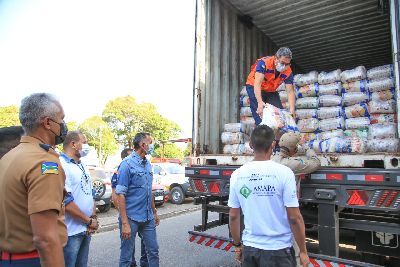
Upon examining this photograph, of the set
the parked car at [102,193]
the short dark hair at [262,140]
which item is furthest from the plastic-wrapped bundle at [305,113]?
the parked car at [102,193]

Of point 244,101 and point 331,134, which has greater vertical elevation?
point 244,101

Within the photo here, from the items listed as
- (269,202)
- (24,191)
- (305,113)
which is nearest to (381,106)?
(305,113)

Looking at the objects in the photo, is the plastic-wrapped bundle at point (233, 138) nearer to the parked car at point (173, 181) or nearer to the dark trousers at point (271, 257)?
the dark trousers at point (271, 257)

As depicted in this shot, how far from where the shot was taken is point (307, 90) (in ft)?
17.3

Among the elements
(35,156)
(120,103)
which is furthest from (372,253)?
(120,103)

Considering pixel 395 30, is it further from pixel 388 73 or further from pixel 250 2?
pixel 250 2

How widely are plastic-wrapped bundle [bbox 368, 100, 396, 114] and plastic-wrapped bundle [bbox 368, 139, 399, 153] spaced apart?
0.84m

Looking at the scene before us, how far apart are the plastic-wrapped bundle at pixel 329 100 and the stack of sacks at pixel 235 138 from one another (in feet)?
3.45

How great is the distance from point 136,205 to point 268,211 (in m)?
2.01

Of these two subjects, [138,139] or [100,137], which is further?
[100,137]

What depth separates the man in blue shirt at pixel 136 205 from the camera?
3926mm

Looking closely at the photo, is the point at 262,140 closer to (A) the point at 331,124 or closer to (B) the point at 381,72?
(A) the point at 331,124

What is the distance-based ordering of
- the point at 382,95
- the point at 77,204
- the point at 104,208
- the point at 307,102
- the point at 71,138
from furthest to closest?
1. the point at 104,208
2. the point at 307,102
3. the point at 382,95
4. the point at 71,138
5. the point at 77,204

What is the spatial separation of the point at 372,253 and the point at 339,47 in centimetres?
446
